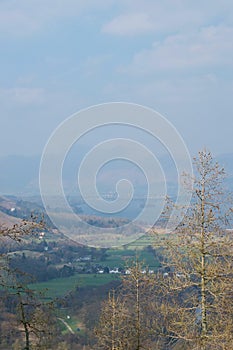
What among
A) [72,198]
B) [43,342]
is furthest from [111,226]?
[43,342]

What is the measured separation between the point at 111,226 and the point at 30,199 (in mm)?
46533

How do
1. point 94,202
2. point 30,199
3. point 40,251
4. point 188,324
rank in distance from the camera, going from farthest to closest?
point 30,199 → point 40,251 → point 94,202 → point 188,324

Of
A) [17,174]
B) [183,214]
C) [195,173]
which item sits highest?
[17,174]

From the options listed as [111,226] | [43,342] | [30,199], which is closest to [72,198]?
[111,226]

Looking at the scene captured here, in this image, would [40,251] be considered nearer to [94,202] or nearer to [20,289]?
[94,202]

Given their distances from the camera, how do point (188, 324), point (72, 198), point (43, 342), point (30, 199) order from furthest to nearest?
1. point (30, 199)
2. point (72, 198)
3. point (43, 342)
4. point (188, 324)

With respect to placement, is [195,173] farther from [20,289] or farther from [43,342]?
[43,342]

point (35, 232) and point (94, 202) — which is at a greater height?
point (94, 202)

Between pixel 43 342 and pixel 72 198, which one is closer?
pixel 43 342

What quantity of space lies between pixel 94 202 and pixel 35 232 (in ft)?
82.1

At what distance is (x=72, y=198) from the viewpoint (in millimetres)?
44750

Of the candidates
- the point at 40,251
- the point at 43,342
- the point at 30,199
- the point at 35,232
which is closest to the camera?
the point at 35,232

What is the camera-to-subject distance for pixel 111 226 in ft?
156

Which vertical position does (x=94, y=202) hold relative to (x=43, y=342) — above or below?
above
